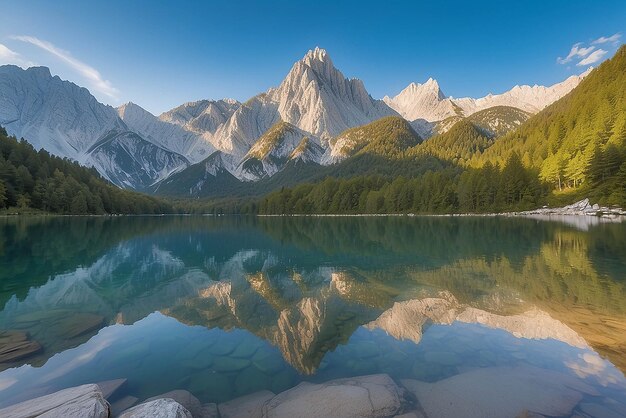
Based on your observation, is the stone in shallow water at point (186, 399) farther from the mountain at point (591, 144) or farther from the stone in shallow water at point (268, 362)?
the mountain at point (591, 144)

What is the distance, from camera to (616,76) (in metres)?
184

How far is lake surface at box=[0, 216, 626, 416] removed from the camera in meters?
11.7

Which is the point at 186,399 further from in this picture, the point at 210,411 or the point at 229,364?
the point at 229,364

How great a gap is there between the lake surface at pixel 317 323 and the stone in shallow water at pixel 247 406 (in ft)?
1.37

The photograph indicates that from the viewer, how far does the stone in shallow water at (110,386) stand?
10555 millimetres

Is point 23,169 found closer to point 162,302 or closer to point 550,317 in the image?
point 162,302

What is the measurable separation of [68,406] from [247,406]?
4.55m

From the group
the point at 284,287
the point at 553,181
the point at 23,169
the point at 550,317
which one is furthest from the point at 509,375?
the point at 23,169

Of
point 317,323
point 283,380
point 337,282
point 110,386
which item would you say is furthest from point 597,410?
point 337,282

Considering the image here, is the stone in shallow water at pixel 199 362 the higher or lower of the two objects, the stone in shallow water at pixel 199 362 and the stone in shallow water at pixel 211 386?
the lower

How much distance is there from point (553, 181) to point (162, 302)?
152 meters

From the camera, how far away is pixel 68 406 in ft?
25.9

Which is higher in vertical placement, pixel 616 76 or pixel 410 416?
pixel 616 76

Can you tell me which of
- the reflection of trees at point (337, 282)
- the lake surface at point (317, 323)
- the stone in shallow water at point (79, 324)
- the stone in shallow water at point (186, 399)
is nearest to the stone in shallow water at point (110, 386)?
the lake surface at point (317, 323)
